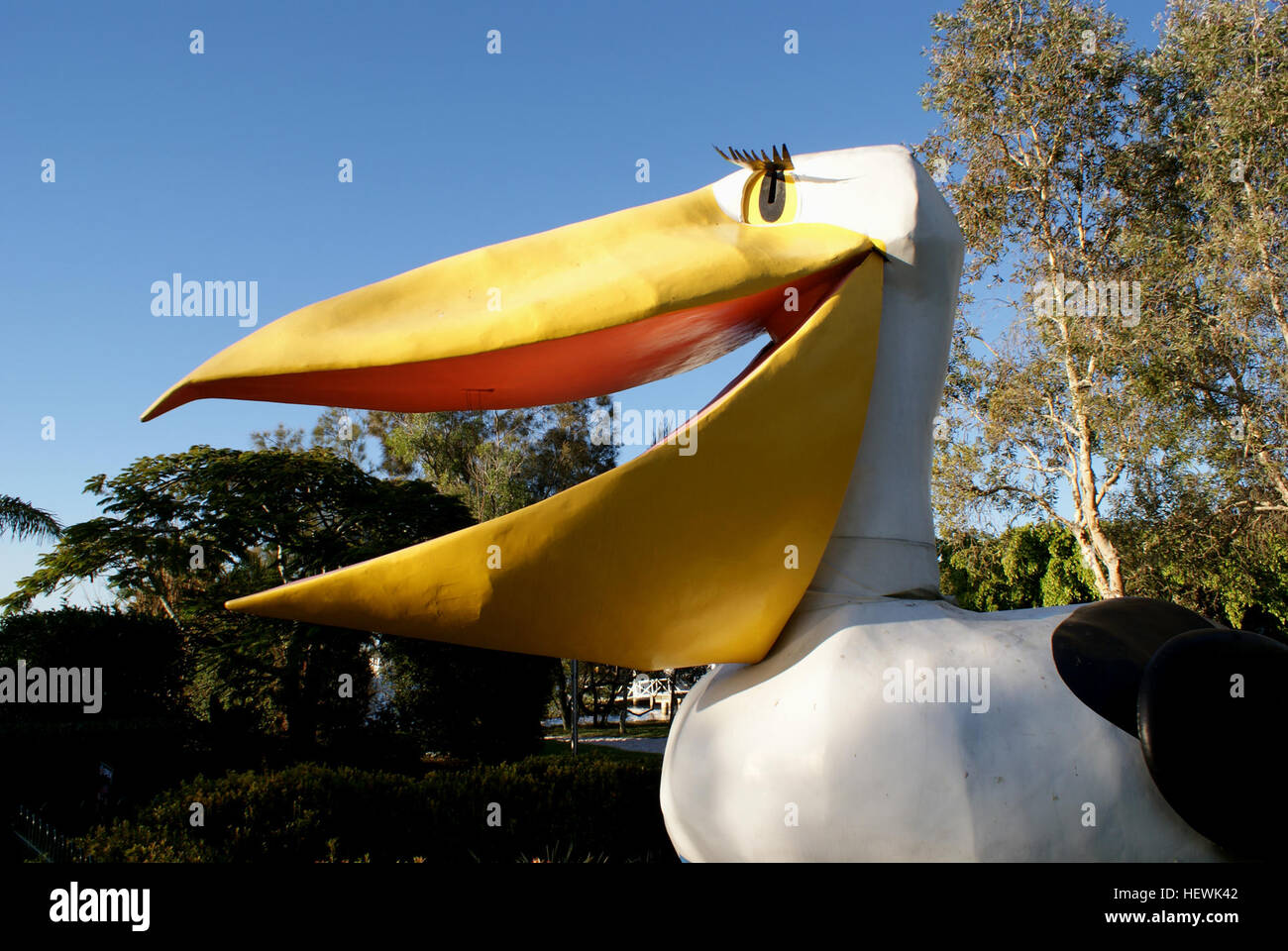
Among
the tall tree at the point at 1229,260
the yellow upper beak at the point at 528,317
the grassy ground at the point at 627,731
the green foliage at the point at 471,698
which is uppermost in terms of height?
the tall tree at the point at 1229,260

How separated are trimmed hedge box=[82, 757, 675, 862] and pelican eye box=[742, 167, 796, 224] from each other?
17.7 feet

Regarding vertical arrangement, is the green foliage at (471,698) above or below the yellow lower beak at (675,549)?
below

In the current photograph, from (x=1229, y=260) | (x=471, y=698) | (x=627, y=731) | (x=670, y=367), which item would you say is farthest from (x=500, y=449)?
(x=670, y=367)

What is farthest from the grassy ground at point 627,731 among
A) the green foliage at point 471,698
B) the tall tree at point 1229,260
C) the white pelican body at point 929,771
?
the white pelican body at point 929,771

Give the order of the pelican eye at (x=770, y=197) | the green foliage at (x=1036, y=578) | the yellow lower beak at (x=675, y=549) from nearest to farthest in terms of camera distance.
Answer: the yellow lower beak at (x=675, y=549) → the pelican eye at (x=770, y=197) → the green foliage at (x=1036, y=578)

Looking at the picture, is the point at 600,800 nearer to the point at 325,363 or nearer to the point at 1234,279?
the point at 325,363

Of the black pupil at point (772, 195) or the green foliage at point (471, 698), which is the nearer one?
the black pupil at point (772, 195)

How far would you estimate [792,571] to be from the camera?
3252 mm

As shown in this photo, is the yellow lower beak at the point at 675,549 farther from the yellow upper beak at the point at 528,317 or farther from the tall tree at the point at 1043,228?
the tall tree at the point at 1043,228

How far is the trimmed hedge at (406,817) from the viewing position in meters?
6.66
